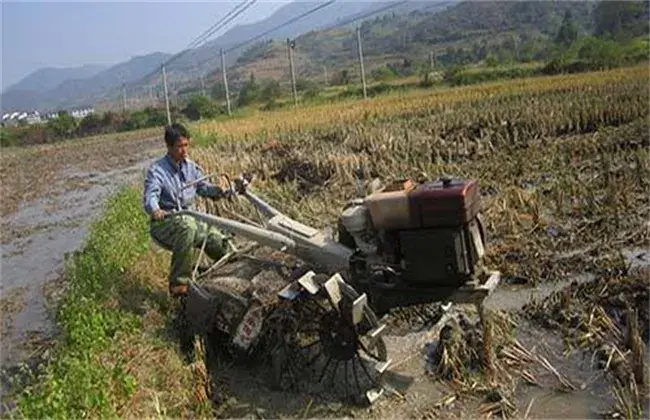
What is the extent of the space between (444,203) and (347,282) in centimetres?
102

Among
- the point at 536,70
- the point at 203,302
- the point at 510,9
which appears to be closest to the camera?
the point at 203,302

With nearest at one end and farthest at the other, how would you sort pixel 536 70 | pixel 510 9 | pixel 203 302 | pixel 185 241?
pixel 203 302
pixel 185 241
pixel 536 70
pixel 510 9

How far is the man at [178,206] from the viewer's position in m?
5.85

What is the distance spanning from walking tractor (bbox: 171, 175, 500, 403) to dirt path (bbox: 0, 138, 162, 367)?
2932mm

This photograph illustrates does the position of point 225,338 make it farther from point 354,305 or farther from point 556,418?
point 556,418

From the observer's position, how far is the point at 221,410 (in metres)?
4.95

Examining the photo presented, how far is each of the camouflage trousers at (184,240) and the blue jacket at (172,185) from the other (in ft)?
0.66

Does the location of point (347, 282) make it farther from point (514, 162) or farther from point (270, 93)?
point (270, 93)

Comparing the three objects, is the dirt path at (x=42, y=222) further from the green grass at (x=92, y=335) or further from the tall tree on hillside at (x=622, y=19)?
the tall tree on hillside at (x=622, y=19)

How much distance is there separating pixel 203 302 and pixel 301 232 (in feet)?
2.97

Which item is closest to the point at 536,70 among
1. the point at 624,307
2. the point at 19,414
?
the point at 624,307

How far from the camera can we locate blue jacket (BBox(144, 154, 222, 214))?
19.7ft

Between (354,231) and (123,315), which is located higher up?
(354,231)

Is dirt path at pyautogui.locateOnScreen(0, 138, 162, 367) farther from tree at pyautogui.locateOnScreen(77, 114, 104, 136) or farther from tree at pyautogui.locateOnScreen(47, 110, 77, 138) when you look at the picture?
tree at pyautogui.locateOnScreen(77, 114, 104, 136)
